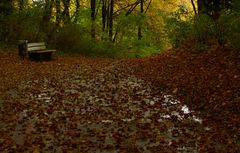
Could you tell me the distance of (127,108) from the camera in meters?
10.9

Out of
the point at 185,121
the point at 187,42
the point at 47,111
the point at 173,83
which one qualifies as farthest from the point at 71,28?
the point at 185,121

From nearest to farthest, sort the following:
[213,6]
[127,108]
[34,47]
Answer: [127,108] → [213,6] → [34,47]

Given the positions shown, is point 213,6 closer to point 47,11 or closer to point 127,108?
point 127,108

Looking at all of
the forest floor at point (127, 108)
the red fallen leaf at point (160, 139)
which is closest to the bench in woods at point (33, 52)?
the forest floor at point (127, 108)

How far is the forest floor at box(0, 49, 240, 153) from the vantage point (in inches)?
313

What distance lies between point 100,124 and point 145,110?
1.63m

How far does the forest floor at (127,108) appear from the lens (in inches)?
313

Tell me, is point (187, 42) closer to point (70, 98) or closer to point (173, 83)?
point (173, 83)

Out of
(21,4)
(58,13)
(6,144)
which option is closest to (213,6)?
(6,144)

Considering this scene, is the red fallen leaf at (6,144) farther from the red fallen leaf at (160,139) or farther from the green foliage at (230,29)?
the green foliage at (230,29)

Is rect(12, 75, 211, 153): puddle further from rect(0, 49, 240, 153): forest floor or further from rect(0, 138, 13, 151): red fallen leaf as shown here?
rect(0, 138, 13, 151): red fallen leaf

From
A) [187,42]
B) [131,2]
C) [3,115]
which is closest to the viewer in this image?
[3,115]

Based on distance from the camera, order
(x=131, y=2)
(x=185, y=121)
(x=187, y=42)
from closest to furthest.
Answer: (x=185, y=121)
(x=187, y=42)
(x=131, y=2)

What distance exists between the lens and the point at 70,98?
12.1 metres
